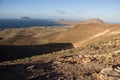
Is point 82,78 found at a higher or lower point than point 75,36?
higher

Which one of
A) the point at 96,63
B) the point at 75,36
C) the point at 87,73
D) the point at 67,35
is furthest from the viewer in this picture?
the point at 67,35

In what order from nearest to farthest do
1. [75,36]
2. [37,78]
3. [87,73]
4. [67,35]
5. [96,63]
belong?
[37,78]
[87,73]
[96,63]
[75,36]
[67,35]

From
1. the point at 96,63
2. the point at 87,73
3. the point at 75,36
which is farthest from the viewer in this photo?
the point at 75,36

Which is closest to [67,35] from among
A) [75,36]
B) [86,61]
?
[75,36]

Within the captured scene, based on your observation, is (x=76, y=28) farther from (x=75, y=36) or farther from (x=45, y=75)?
(x=45, y=75)

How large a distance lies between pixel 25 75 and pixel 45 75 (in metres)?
0.90

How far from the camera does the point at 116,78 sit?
30.2 feet

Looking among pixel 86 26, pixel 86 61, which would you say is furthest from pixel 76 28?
pixel 86 61

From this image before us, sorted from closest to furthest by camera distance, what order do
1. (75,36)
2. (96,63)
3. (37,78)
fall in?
(37,78), (96,63), (75,36)

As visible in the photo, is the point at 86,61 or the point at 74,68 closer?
the point at 74,68

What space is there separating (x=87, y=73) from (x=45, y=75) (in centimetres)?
206

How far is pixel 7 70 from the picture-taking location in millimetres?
10617

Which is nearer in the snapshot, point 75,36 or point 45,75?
point 45,75

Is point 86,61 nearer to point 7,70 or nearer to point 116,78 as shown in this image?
point 116,78
